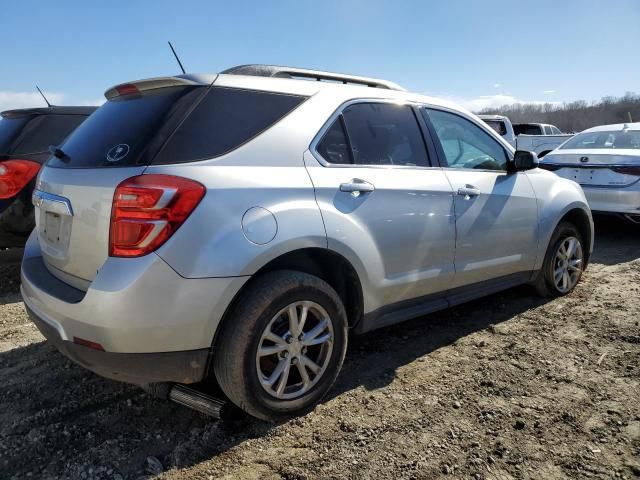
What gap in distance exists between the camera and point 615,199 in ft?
20.4

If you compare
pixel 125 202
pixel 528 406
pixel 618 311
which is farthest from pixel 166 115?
pixel 618 311

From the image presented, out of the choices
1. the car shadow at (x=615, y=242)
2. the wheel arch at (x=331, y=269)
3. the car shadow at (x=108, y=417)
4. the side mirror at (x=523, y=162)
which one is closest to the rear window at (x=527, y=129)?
the car shadow at (x=615, y=242)

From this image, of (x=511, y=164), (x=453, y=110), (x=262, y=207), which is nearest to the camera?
(x=262, y=207)

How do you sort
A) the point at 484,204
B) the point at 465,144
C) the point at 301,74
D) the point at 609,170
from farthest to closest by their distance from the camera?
the point at 609,170, the point at 465,144, the point at 484,204, the point at 301,74

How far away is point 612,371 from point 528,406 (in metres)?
0.82

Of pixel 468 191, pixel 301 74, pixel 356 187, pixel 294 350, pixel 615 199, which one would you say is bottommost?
pixel 294 350

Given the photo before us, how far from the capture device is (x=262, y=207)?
7.72 feet

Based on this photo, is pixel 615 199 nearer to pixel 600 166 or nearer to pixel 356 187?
pixel 600 166

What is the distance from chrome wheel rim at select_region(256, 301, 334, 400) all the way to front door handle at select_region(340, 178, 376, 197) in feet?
2.16

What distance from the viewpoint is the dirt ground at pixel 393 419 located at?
2.28 m

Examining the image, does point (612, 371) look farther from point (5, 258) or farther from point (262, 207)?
point (5, 258)

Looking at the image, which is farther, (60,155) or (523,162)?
(523,162)

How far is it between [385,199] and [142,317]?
1506mm

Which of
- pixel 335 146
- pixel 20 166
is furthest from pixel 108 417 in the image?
pixel 20 166
